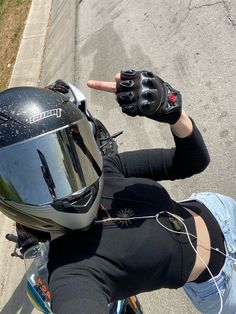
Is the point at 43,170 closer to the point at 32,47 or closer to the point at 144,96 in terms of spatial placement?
the point at 144,96

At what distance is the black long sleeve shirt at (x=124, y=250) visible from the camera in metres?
1.45

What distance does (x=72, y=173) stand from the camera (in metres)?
1.65

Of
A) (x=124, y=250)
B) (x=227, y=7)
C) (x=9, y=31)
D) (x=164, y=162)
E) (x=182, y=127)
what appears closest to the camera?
(x=124, y=250)

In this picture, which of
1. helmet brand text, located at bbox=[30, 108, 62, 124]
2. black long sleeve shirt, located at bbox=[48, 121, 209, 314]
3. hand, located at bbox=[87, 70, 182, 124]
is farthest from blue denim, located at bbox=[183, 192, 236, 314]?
helmet brand text, located at bbox=[30, 108, 62, 124]

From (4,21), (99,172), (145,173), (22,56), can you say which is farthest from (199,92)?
(4,21)

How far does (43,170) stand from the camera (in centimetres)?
159

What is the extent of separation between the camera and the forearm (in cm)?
176

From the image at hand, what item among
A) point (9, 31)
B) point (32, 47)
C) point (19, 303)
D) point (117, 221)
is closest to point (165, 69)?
point (19, 303)

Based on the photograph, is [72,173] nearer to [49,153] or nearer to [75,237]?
[49,153]

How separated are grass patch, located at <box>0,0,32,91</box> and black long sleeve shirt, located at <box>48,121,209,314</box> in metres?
5.12

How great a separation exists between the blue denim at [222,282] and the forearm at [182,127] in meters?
0.38

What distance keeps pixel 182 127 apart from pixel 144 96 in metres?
0.25

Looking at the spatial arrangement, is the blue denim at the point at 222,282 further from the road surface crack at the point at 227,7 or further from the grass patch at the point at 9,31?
the grass patch at the point at 9,31

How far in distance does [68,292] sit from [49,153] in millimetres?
490
